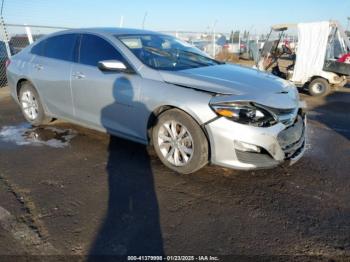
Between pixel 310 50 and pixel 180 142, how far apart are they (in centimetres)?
768

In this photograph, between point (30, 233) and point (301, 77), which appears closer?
point (30, 233)

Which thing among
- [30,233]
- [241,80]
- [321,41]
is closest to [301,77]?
[321,41]

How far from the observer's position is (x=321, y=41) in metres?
9.48

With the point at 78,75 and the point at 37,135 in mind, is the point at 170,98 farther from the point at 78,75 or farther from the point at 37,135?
the point at 37,135

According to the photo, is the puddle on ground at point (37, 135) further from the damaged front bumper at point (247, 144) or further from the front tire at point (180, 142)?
the damaged front bumper at point (247, 144)

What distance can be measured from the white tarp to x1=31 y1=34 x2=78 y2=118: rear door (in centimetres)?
740

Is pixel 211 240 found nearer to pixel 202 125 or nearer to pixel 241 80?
pixel 202 125

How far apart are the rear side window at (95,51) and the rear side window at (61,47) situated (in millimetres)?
228

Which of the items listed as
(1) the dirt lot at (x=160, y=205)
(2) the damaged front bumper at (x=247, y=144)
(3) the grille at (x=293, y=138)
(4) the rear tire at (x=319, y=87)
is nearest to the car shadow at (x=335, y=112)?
(4) the rear tire at (x=319, y=87)

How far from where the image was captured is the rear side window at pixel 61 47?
4.66m

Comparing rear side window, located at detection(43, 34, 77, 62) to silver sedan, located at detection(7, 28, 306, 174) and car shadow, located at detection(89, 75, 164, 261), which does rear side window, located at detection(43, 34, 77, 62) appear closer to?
silver sedan, located at detection(7, 28, 306, 174)

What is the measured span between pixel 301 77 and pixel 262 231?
26.9 feet

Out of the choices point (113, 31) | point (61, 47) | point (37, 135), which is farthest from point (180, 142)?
point (37, 135)

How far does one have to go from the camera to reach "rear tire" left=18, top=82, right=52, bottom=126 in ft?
17.3
